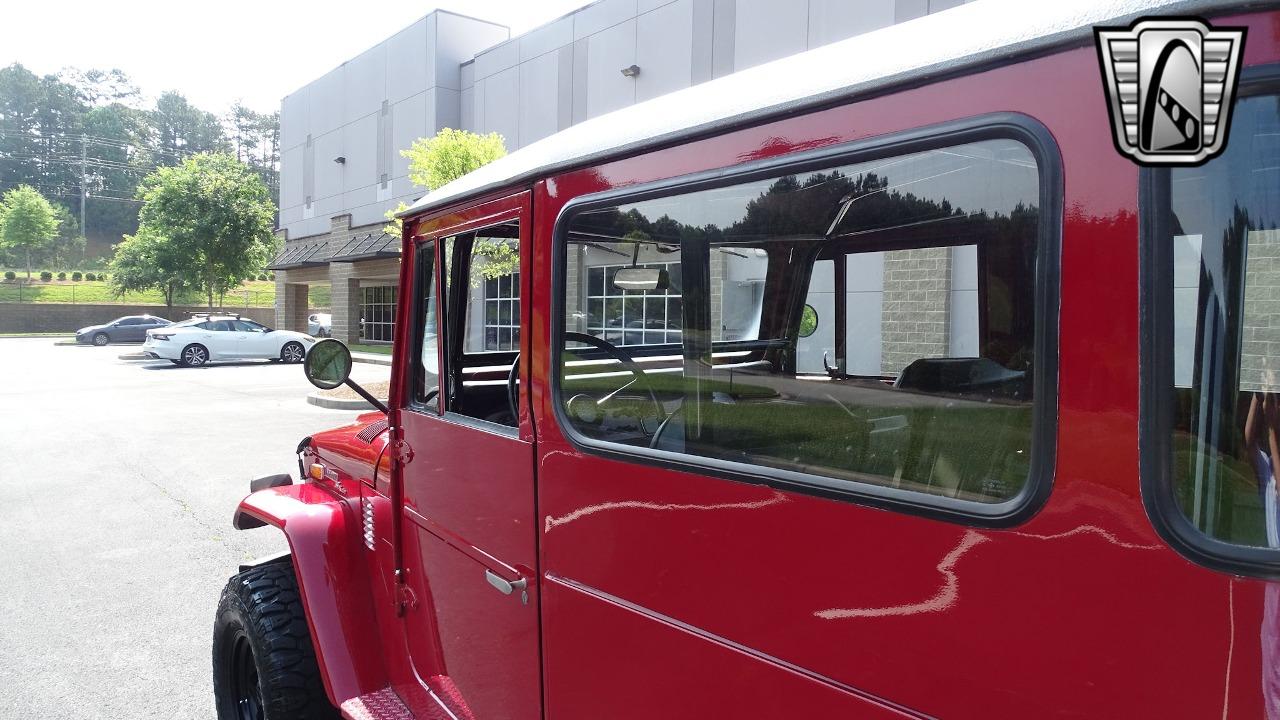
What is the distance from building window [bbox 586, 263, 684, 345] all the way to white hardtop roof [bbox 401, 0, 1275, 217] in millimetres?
294

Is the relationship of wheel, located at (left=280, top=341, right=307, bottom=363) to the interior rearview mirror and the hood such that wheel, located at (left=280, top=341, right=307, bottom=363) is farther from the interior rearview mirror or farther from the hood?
the interior rearview mirror

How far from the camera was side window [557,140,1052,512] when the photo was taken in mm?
1266

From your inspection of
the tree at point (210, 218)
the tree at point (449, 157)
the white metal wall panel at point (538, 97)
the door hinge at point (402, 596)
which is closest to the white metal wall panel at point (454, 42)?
the white metal wall panel at point (538, 97)

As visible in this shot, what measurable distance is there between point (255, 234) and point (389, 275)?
11.4 metres

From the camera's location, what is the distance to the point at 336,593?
2.80 m

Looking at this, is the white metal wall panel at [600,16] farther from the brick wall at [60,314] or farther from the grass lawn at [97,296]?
the grass lawn at [97,296]

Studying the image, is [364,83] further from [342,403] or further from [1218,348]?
[1218,348]

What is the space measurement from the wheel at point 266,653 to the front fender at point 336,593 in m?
0.11

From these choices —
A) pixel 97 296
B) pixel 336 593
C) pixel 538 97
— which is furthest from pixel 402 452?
pixel 97 296

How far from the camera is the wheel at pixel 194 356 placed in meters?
24.1

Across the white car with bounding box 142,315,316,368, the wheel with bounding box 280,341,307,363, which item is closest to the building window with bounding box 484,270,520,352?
the white car with bounding box 142,315,316,368

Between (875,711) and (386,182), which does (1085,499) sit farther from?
(386,182)

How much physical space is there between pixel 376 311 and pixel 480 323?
105ft

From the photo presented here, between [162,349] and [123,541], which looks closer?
[123,541]
